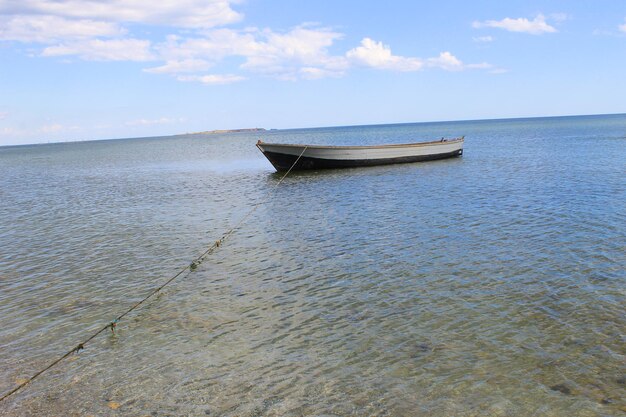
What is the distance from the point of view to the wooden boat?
113 feet

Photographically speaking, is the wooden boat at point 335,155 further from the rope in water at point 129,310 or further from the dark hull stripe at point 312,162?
the rope in water at point 129,310

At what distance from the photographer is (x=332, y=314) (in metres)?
8.68

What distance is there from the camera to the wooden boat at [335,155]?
3459 centimetres

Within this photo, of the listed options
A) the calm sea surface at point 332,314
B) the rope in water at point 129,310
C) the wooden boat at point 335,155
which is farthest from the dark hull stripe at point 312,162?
the rope in water at point 129,310

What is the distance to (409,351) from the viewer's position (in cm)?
716

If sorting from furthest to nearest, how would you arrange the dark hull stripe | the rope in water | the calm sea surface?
the dark hull stripe → the rope in water → the calm sea surface

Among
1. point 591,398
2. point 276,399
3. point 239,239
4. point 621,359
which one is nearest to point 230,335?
point 276,399

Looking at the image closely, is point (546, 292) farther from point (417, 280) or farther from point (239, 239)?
point (239, 239)

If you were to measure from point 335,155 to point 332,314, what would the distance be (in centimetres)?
2747

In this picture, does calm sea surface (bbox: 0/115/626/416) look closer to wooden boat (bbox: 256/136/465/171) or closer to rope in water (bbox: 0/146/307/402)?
rope in water (bbox: 0/146/307/402)

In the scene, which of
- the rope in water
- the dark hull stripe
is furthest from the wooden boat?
the rope in water

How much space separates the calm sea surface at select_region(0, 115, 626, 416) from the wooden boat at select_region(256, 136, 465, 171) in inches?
640

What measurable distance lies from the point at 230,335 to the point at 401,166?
31.9 meters

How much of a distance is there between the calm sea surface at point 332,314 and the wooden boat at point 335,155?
53.4 feet
